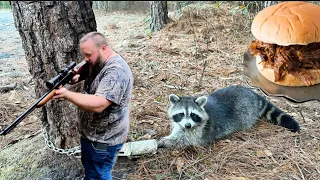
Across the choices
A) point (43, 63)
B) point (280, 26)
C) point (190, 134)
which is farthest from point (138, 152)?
point (280, 26)

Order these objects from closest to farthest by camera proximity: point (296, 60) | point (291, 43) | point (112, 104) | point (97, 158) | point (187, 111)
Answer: point (112, 104)
point (97, 158)
point (291, 43)
point (296, 60)
point (187, 111)

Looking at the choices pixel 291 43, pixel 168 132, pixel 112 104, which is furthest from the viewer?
pixel 168 132

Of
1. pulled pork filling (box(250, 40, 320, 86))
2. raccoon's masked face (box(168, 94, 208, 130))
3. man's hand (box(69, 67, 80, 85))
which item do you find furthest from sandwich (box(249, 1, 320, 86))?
man's hand (box(69, 67, 80, 85))

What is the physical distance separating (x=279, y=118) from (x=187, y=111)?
133cm

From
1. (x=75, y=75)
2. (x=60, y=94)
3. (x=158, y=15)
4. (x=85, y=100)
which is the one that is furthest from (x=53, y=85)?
(x=158, y=15)

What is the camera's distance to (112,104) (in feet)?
8.96

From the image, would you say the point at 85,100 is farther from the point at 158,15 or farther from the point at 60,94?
the point at 158,15

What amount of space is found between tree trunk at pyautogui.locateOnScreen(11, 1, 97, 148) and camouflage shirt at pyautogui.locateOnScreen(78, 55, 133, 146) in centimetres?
61

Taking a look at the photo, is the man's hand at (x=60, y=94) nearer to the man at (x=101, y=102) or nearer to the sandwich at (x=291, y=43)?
the man at (x=101, y=102)

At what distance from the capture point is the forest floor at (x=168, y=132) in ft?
12.4

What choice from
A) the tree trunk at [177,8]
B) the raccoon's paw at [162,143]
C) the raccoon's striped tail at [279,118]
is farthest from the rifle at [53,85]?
the tree trunk at [177,8]

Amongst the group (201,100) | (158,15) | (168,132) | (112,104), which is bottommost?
(168,132)

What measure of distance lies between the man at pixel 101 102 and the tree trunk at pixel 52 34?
23.0 inches

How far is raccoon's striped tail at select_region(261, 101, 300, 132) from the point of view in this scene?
15.3ft
